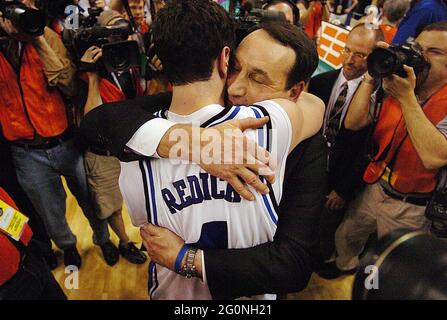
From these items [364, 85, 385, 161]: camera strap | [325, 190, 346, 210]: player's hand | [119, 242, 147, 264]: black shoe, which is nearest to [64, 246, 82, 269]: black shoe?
[119, 242, 147, 264]: black shoe

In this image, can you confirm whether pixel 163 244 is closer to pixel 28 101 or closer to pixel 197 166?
pixel 197 166

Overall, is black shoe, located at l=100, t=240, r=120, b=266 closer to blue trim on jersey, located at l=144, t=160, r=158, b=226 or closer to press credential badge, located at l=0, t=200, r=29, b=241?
press credential badge, located at l=0, t=200, r=29, b=241

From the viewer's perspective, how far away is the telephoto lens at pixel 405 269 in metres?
0.43

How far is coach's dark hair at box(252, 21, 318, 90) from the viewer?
3.05 ft

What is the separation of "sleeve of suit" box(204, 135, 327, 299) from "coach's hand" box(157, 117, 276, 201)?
0.59ft

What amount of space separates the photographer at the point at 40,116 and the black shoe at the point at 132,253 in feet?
1.32

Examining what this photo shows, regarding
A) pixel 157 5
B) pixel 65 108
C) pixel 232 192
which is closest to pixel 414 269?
pixel 232 192

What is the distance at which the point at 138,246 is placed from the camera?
7.36 ft

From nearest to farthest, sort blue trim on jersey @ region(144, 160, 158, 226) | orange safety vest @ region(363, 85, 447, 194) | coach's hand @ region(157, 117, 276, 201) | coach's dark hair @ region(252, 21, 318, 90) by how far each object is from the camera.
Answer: coach's hand @ region(157, 117, 276, 201) < blue trim on jersey @ region(144, 160, 158, 226) < coach's dark hair @ region(252, 21, 318, 90) < orange safety vest @ region(363, 85, 447, 194)

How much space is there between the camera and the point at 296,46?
3.05 feet

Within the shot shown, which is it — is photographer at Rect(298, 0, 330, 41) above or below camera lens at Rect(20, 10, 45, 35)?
below

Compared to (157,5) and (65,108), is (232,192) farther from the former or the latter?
(157,5)

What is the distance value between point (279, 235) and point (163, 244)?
0.99 feet

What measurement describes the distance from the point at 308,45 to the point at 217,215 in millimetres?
541
